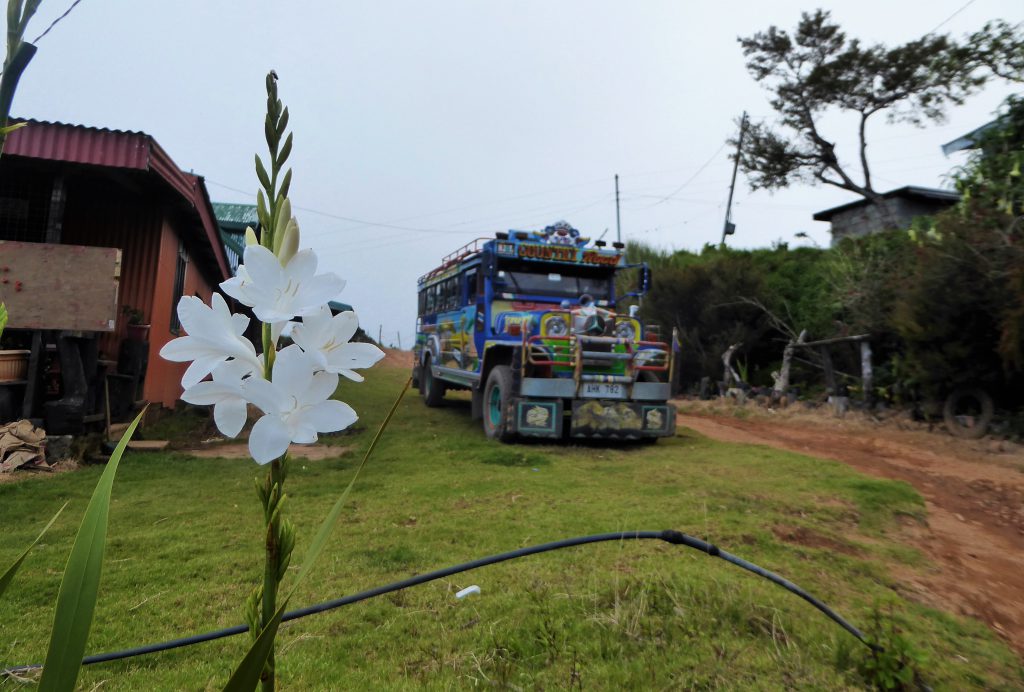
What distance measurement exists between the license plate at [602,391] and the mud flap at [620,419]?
66 mm

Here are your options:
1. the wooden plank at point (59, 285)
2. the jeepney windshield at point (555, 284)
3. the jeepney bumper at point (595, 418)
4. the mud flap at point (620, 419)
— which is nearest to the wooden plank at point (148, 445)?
the wooden plank at point (59, 285)

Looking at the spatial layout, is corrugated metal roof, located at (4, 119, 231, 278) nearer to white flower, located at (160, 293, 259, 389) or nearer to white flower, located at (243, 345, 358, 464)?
white flower, located at (160, 293, 259, 389)

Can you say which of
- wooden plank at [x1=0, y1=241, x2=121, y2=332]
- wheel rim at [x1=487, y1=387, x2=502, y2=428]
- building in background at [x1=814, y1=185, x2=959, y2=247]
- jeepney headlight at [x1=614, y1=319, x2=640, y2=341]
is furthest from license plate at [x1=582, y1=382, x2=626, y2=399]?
building in background at [x1=814, y1=185, x2=959, y2=247]

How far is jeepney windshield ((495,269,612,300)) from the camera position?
8742mm

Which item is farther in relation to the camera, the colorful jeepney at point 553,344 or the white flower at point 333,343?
the colorful jeepney at point 553,344

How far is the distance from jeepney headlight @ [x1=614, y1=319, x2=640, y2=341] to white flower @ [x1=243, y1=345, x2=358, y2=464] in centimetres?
744

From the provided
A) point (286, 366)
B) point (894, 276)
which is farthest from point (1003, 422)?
point (286, 366)

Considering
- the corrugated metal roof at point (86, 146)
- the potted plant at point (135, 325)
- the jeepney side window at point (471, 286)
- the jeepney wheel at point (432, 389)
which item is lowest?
the jeepney wheel at point (432, 389)

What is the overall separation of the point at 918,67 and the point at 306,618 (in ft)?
57.6

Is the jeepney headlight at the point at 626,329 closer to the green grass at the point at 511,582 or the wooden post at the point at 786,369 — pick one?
the green grass at the point at 511,582

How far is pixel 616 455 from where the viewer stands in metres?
7.30

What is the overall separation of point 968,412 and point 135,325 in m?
11.4

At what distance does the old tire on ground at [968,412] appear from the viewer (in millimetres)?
8375

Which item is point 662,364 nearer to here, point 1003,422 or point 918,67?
point 1003,422
